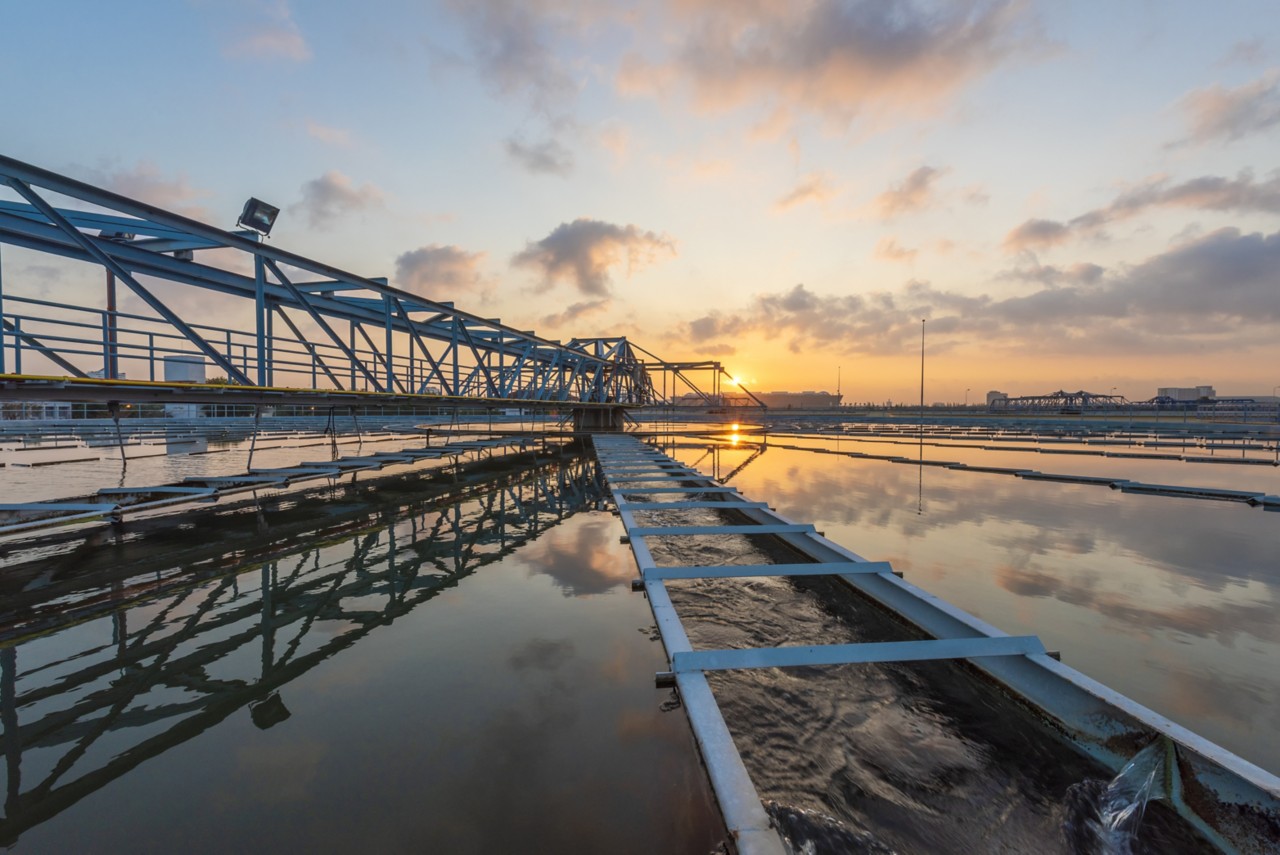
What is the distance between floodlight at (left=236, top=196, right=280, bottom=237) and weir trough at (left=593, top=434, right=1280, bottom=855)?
12.5 meters

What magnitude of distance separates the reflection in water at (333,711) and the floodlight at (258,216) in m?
8.39

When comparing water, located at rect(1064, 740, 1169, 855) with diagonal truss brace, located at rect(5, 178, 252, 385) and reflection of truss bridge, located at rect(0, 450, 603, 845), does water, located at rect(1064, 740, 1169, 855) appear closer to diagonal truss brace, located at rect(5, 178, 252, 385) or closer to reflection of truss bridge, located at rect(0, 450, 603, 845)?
reflection of truss bridge, located at rect(0, 450, 603, 845)

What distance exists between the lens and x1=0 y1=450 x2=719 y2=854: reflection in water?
2.32 m

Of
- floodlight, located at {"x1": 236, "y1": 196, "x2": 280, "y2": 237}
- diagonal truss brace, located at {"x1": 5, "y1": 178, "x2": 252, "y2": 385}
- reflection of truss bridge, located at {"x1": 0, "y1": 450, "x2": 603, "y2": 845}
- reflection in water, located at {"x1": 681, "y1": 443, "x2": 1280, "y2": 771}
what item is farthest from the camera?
floodlight, located at {"x1": 236, "y1": 196, "x2": 280, "y2": 237}

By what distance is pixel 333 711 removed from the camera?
3.17 meters

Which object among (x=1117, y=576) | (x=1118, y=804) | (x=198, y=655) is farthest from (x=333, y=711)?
(x=1117, y=576)

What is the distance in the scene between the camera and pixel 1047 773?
2.67 meters

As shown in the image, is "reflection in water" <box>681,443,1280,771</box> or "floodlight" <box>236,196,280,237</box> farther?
"floodlight" <box>236,196,280,237</box>

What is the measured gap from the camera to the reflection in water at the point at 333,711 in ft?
7.61

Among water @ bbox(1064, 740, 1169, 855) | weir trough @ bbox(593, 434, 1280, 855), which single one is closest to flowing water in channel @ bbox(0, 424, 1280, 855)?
water @ bbox(1064, 740, 1169, 855)

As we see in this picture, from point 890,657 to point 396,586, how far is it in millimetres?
4892

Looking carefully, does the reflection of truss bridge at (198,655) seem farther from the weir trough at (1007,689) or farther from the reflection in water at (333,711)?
the weir trough at (1007,689)

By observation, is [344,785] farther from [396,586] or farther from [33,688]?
[396,586]

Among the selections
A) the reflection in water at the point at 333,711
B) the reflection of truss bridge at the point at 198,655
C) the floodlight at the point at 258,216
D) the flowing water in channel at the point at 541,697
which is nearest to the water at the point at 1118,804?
the flowing water in channel at the point at 541,697
